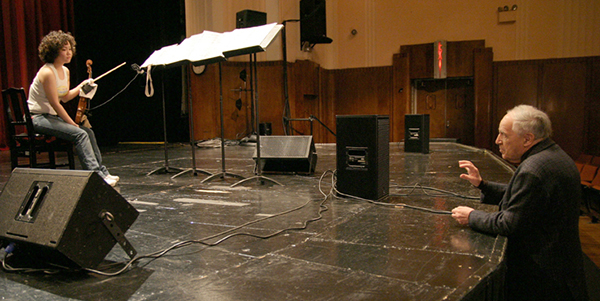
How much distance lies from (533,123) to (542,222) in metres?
0.39

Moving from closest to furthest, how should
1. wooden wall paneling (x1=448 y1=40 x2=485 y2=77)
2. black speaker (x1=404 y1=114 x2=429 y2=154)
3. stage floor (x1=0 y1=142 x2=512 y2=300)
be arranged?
stage floor (x1=0 y1=142 x2=512 y2=300) < black speaker (x1=404 y1=114 x2=429 y2=154) < wooden wall paneling (x1=448 y1=40 x2=485 y2=77)

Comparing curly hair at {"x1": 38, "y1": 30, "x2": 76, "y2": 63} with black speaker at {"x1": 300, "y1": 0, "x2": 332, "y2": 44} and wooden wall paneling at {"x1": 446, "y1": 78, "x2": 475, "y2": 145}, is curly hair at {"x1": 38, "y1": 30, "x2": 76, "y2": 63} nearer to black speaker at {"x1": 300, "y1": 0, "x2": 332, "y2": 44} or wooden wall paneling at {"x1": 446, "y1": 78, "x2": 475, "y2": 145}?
black speaker at {"x1": 300, "y1": 0, "x2": 332, "y2": 44}

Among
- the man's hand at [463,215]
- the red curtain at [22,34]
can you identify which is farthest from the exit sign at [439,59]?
the man's hand at [463,215]

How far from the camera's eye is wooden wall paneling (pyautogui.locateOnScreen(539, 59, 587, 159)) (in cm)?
768

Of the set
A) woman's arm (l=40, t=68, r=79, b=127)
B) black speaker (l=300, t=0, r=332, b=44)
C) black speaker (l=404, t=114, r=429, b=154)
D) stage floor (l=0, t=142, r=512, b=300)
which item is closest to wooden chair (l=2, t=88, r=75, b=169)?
woman's arm (l=40, t=68, r=79, b=127)

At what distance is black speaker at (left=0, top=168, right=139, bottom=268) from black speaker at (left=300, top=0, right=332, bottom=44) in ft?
22.2

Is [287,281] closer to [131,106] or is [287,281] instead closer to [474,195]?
[474,195]

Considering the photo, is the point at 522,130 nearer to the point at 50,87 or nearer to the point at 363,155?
the point at 363,155

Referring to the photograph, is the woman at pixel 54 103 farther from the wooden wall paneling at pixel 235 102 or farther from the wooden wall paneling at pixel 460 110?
the wooden wall paneling at pixel 460 110

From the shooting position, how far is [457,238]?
69.0 inches

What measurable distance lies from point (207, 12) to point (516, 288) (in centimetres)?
744

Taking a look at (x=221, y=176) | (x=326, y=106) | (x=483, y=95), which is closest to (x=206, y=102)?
(x=326, y=106)

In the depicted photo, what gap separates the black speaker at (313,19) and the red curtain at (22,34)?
414 centimetres

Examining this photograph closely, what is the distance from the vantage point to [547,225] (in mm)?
1566
